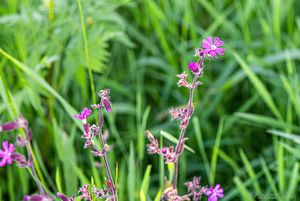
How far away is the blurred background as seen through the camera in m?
2.36

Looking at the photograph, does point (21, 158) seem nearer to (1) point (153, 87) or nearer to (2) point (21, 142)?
(2) point (21, 142)

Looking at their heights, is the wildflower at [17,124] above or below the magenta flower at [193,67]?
below

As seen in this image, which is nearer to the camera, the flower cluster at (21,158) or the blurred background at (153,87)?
the flower cluster at (21,158)

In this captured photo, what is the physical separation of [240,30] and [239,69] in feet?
0.88

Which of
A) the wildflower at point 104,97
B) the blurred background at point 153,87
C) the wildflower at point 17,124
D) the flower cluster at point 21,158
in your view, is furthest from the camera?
the blurred background at point 153,87

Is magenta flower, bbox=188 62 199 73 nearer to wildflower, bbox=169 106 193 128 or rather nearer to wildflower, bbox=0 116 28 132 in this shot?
wildflower, bbox=169 106 193 128

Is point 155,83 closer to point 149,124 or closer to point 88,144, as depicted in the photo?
point 149,124

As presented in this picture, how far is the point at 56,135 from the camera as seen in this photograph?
7.00 feet

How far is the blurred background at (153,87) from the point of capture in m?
2.36

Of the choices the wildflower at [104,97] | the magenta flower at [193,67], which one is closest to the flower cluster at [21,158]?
the wildflower at [104,97]

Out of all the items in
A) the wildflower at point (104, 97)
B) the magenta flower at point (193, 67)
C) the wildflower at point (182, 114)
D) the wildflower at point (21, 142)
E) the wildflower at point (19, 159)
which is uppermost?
the magenta flower at point (193, 67)

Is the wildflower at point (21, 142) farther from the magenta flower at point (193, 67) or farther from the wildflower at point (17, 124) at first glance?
the magenta flower at point (193, 67)

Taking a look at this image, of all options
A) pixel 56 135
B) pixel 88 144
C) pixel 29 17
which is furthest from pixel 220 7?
pixel 88 144

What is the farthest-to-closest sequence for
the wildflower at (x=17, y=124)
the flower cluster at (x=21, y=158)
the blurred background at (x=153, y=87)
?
the blurred background at (x=153, y=87) < the wildflower at (x=17, y=124) < the flower cluster at (x=21, y=158)
